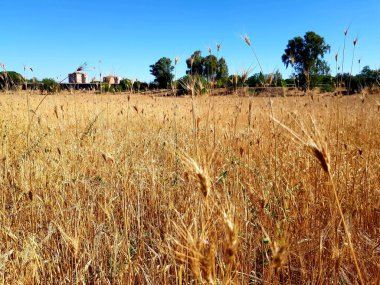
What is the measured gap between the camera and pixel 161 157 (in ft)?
11.1

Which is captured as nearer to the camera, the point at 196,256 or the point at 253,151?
the point at 196,256

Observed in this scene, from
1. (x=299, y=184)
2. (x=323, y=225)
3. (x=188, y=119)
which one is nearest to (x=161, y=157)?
(x=299, y=184)

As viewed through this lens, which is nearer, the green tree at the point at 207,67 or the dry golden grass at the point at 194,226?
the dry golden grass at the point at 194,226

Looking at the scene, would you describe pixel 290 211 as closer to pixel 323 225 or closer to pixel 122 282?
pixel 323 225

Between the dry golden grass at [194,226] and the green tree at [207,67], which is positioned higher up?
the green tree at [207,67]

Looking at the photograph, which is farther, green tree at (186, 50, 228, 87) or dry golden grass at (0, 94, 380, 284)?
green tree at (186, 50, 228, 87)

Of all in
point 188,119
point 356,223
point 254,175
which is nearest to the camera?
point 356,223

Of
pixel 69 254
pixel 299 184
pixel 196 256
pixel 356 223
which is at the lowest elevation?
pixel 69 254

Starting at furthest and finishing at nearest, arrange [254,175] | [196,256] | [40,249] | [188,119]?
[188,119]
[254,175]
[40,249]
[196,256]

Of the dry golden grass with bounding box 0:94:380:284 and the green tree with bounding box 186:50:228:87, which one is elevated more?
the green tree with bounding box 186:50:228:87

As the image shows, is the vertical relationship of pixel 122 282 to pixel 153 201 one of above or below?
below

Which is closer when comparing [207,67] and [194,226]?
[194,226]

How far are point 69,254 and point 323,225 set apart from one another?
1.71 metres

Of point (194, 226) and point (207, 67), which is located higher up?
point (207, 67)
